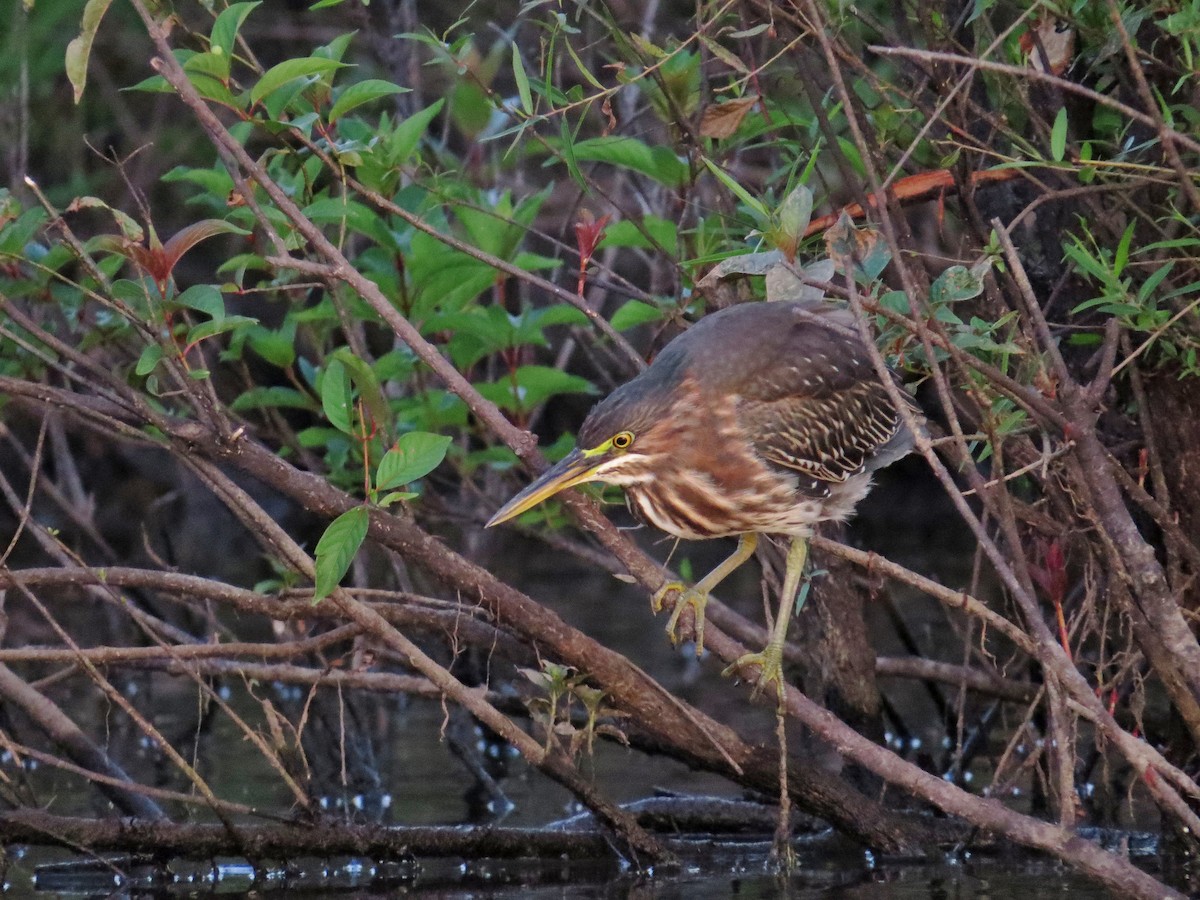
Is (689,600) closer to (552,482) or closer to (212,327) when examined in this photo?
(552,482)

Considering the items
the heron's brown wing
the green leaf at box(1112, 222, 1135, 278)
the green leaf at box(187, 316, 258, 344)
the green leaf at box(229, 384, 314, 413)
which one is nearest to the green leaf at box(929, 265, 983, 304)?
the green leaf at box(1112, 222, 1135, 278)

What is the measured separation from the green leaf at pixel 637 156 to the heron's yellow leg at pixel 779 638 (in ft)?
3.42

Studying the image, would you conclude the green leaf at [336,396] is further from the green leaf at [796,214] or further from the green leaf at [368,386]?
the green leaf at [796,214]

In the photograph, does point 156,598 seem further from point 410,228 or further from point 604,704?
point 604,704

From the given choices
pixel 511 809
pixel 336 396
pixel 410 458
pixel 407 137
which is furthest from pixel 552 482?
pixel 511 809

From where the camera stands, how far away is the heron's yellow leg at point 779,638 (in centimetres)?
400

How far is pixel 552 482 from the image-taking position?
3551 millimetres

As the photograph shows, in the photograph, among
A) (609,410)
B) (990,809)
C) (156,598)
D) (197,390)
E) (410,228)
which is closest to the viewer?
(990,809)

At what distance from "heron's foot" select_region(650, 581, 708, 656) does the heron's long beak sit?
0.48 metres

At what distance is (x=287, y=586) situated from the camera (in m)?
4.01

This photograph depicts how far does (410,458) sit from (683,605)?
1.05 meters

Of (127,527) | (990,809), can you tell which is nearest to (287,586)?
(990,809)

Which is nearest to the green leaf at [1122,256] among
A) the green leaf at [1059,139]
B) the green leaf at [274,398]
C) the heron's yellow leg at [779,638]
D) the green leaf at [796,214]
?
the green leaf at [1059,139]

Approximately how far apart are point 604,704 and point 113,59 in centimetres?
797
